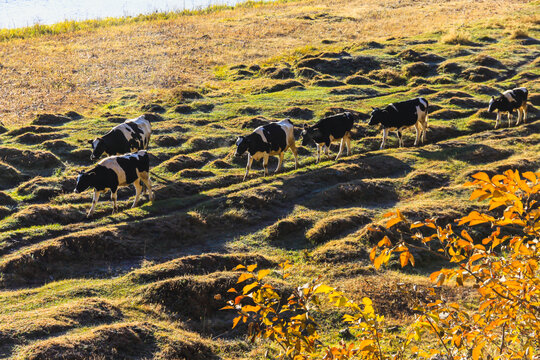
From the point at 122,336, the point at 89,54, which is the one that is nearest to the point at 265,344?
the point at 122,336

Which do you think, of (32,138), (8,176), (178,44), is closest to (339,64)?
(178,44)

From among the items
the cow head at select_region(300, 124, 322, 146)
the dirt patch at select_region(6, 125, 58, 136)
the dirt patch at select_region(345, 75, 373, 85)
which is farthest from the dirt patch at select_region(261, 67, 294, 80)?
the dirt patch at select_region(6, 125, 58, 136)

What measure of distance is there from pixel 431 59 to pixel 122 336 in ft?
142

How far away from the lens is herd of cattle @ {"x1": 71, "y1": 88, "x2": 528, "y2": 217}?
65.4 feet

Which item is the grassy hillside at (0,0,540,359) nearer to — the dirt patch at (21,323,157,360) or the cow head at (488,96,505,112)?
the dirt patch at (21,323,157,360)

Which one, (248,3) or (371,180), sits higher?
(248,3)

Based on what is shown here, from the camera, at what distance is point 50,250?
629 inches

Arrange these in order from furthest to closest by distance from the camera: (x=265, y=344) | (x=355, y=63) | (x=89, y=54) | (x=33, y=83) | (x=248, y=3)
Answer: (x=248, y=3)
(x=89, y=54)
(x=355, y=63)
(x=33, y=83)
(x=265, y=344)

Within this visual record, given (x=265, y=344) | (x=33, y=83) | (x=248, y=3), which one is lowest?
(x=265, y=344)

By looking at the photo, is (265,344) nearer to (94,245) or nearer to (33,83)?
(94,245)

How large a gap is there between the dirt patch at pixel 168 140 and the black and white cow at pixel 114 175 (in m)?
8.01

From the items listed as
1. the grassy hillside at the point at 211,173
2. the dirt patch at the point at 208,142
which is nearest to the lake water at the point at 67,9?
the grassy hillside at the point at 211,173

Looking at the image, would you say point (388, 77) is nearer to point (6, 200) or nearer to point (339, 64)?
point (339, 64)

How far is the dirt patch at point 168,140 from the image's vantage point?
95.1 feet
